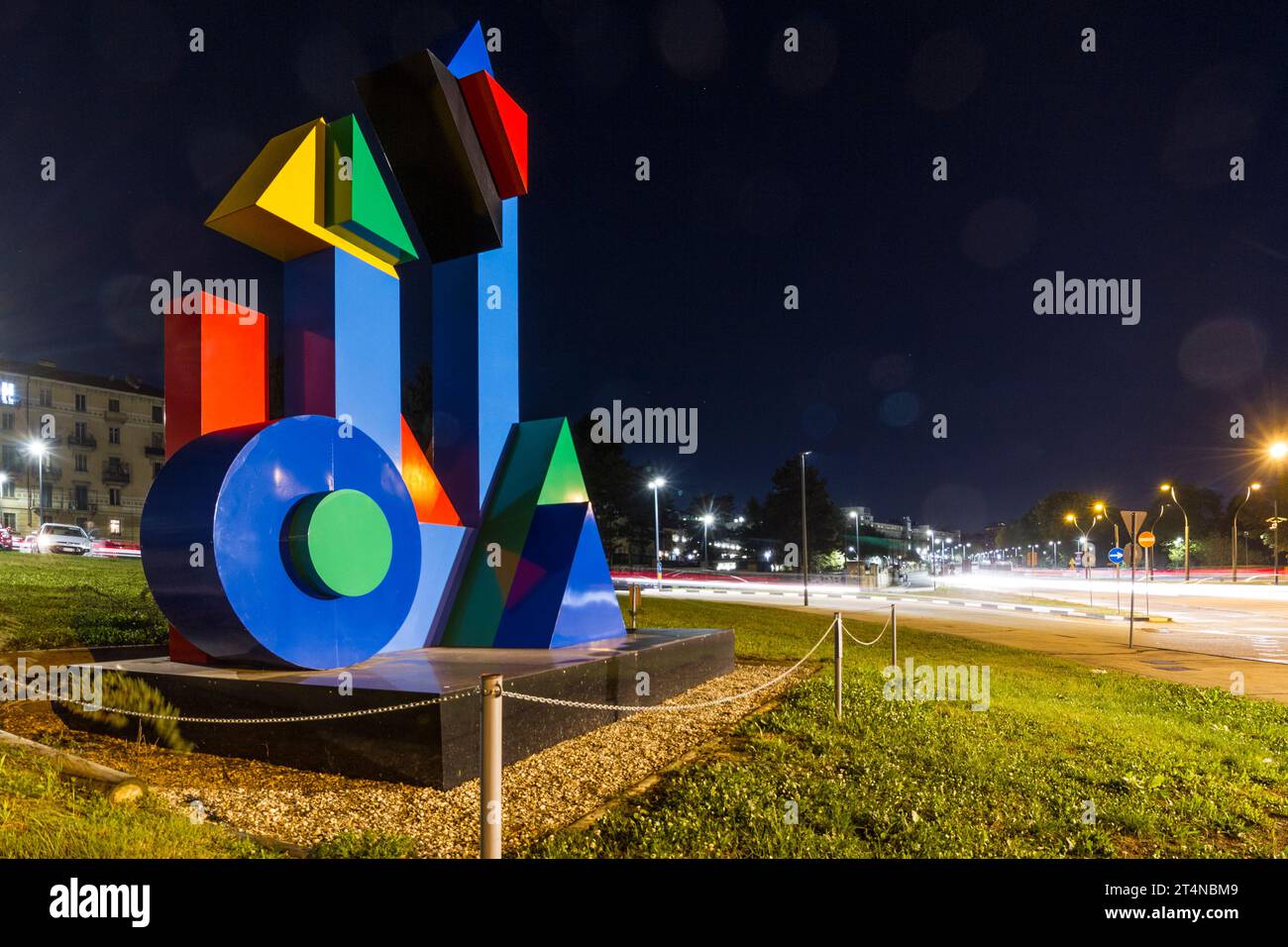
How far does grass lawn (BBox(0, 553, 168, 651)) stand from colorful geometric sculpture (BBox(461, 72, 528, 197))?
8.69 meters

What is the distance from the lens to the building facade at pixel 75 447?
53.4m

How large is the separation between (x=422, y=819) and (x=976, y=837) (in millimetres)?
3664

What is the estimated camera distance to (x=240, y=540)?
6684mm

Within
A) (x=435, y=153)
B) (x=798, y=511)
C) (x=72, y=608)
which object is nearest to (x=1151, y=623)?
(x=435, y=153)

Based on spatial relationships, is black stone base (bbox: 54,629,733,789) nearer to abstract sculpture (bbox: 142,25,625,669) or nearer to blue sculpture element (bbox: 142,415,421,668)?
blue sculpture element (bbox: 142,415,421,668)

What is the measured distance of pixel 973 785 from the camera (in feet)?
20.0

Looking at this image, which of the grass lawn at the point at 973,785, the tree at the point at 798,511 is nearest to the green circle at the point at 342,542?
the grass lawn at the point at 973,785

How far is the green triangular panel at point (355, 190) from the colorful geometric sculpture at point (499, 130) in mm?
1980

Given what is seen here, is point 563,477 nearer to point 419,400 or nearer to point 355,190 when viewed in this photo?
point 355,190

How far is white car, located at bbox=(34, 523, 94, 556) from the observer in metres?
33.1

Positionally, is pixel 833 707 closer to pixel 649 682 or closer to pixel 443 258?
pixel 649 682

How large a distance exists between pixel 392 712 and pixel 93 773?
2.03 m

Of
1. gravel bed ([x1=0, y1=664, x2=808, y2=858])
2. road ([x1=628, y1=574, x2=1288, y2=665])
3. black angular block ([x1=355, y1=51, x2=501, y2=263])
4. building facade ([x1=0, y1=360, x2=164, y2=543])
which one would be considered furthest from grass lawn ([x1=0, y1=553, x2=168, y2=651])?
building facade ([x1=0, y1=360, x2=164, y2=543])

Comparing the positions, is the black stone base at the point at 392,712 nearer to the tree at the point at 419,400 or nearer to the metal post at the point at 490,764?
the metal post at the point at 490,764
